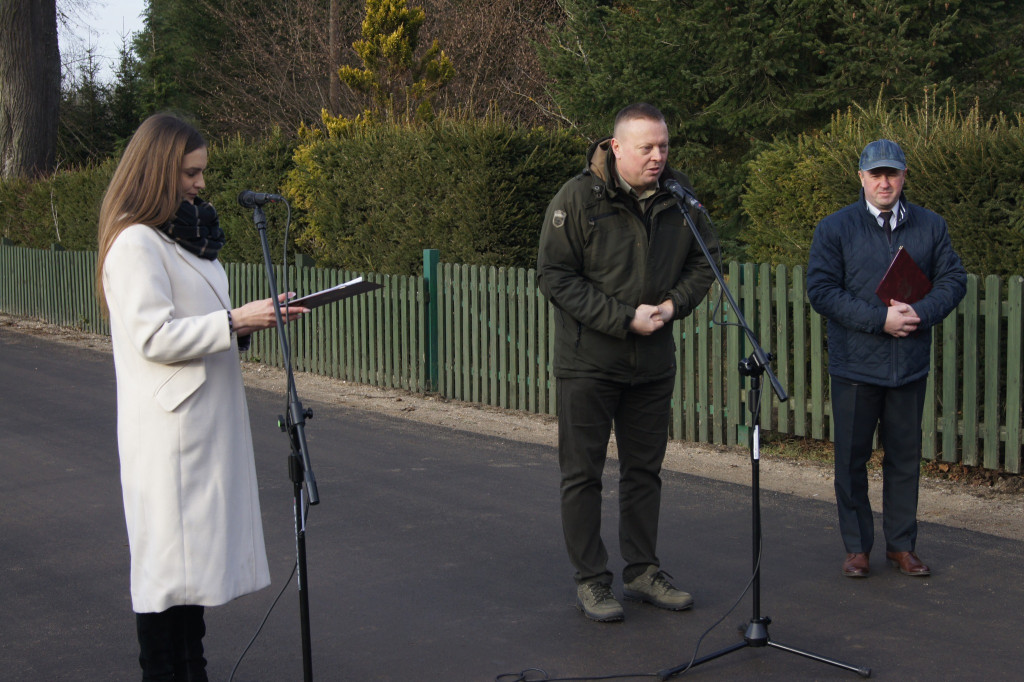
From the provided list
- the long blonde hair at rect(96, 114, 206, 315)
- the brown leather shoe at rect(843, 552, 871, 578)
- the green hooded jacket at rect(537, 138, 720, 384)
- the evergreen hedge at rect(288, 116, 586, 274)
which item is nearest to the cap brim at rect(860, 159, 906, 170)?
the green hooded jacket at rect(537, 138, 720, 384)

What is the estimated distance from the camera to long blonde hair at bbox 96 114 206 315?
367 centimetres

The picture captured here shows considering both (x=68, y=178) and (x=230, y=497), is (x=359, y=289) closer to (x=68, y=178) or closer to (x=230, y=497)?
(x=230, y=497)

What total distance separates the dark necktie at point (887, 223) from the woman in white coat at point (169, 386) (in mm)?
3230

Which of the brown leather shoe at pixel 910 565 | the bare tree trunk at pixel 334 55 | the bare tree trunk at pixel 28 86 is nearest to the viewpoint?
the brown leather shoe at pixel 910 565

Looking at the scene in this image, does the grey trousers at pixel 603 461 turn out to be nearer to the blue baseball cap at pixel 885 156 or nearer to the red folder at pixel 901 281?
the red folder at pixel 901 281

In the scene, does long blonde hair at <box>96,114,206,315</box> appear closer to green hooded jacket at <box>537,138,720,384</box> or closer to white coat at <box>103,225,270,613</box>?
white coat at <box>103,225,270,613</box>

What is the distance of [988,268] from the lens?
757 cm

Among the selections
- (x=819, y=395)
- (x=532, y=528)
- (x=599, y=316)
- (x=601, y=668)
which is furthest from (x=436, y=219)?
(x=601, y=668)

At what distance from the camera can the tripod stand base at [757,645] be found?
4441mm

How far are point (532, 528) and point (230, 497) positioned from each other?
10.2 feet

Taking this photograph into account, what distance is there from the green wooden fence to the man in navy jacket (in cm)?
70

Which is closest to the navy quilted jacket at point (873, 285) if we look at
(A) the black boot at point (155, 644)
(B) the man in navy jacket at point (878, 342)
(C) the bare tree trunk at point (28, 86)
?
(B) the man in navy jacket at point (878, 342)

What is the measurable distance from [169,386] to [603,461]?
2.19 m

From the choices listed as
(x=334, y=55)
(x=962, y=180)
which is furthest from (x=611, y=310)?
(x=334, y=55)
